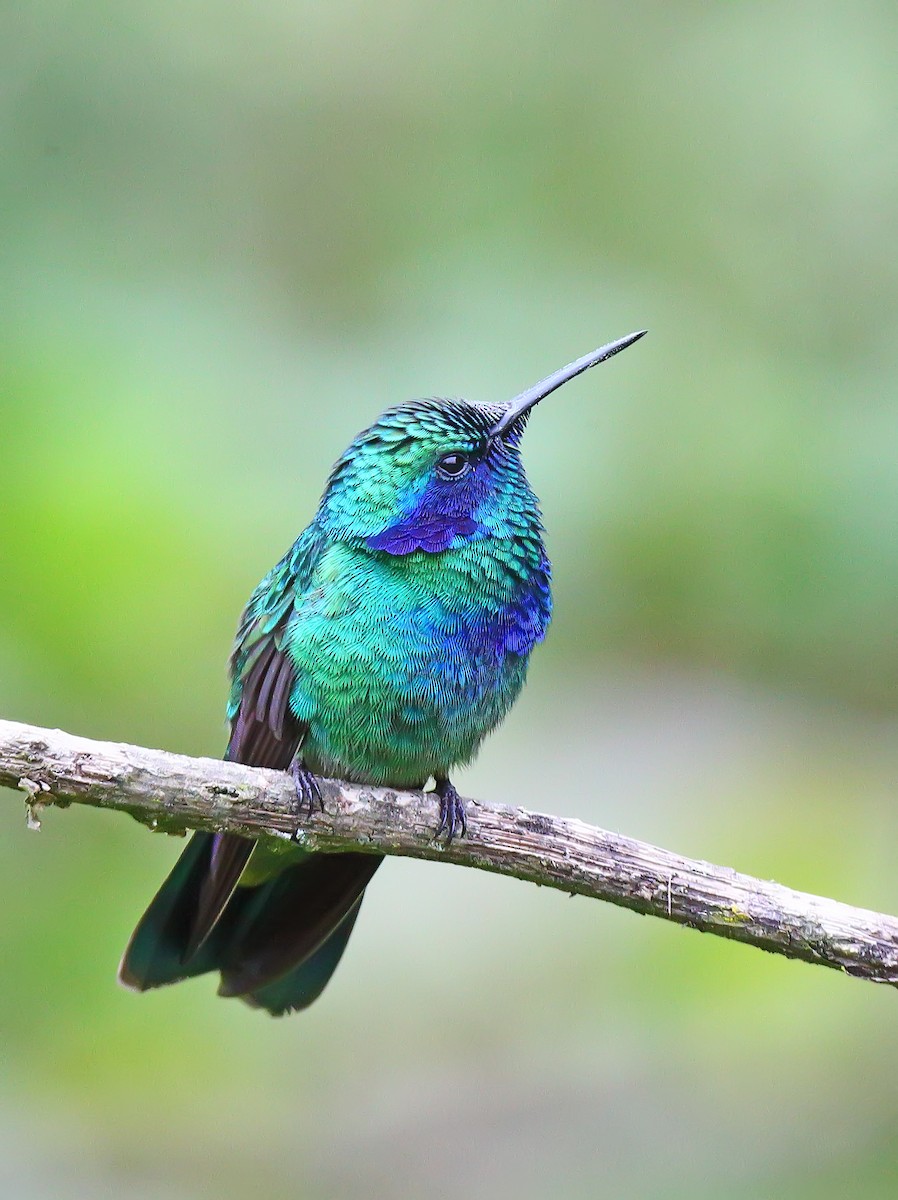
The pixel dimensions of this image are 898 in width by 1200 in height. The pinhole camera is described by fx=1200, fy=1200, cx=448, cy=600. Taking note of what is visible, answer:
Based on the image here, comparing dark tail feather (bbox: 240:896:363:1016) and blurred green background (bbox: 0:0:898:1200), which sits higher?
blurred green background (bbox: 0:0:898:1200)

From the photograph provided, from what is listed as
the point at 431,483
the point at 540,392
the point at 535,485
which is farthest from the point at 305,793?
the point at 535,485

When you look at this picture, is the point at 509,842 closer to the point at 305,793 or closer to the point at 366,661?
the point at 305,793

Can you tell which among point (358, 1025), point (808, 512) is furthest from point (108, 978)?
point (808, 512)

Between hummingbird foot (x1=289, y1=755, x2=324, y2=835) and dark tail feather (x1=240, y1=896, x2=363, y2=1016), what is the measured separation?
2.56 ft

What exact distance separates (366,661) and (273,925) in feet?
3.45

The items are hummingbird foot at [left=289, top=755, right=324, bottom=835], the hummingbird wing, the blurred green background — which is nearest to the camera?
hummingbird foot at [left=289, top=755, right=324, bottom=835]

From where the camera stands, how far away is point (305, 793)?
3.04 metres

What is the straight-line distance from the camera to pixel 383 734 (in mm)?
3248

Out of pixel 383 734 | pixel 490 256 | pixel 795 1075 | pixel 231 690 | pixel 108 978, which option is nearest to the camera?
pixel 383 734

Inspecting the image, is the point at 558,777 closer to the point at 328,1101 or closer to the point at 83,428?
the point at 328,1101

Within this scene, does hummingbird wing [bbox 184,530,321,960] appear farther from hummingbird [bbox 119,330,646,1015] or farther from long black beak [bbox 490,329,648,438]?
long black beak [bbox 490,329,648,438]

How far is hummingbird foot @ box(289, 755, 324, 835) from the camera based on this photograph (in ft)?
9.87

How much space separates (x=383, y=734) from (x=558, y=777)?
7.44 ft


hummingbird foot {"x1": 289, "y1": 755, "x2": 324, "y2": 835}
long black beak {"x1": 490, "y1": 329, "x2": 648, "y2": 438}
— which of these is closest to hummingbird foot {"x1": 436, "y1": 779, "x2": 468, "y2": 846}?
hummingbird foot {"x1": 289, "y1": 755, "x2": 324, "y2": 835}
